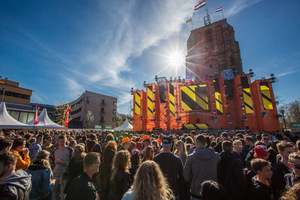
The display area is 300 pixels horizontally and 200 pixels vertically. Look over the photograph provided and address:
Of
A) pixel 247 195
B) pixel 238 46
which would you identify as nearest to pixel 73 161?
pixel 247 195

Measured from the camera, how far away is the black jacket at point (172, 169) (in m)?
2.98

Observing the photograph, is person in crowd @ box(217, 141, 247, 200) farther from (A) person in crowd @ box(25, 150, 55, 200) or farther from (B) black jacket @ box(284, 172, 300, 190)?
(A) person in crowd @ box(25, 150, 55, 200)

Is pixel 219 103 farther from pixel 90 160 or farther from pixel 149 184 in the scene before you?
pixel 149 184

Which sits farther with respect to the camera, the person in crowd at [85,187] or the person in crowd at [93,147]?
the person in crowd at [93,147]

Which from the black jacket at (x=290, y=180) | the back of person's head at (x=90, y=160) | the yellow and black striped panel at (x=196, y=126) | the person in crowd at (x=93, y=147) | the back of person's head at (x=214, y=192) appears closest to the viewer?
the back of person's head at (x=214, y=192)

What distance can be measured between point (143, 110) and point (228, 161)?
25.7 m

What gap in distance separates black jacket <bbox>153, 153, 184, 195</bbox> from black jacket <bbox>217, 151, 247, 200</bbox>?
905 millimetres

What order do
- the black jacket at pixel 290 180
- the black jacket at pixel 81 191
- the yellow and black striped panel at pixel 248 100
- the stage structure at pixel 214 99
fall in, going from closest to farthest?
1. the black jacket at pixel 81 191
2. the black jacket at pixel 290 180
3. the stage structure at pixel 214 99
4. the yellow and black striped panel at pixel 248 100

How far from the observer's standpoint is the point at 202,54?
33562 mm

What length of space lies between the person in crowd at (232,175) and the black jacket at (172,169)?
2.95ft

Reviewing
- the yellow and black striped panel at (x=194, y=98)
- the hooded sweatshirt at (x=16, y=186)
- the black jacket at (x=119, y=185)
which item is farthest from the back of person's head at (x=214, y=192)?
the yellow and black striped panel at (x=194, y=98)

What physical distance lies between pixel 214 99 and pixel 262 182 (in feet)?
83.6

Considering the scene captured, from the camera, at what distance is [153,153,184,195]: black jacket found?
9.78 ft

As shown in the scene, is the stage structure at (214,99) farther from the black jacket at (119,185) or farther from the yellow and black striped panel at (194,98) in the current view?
the black jacket at (119,185)
